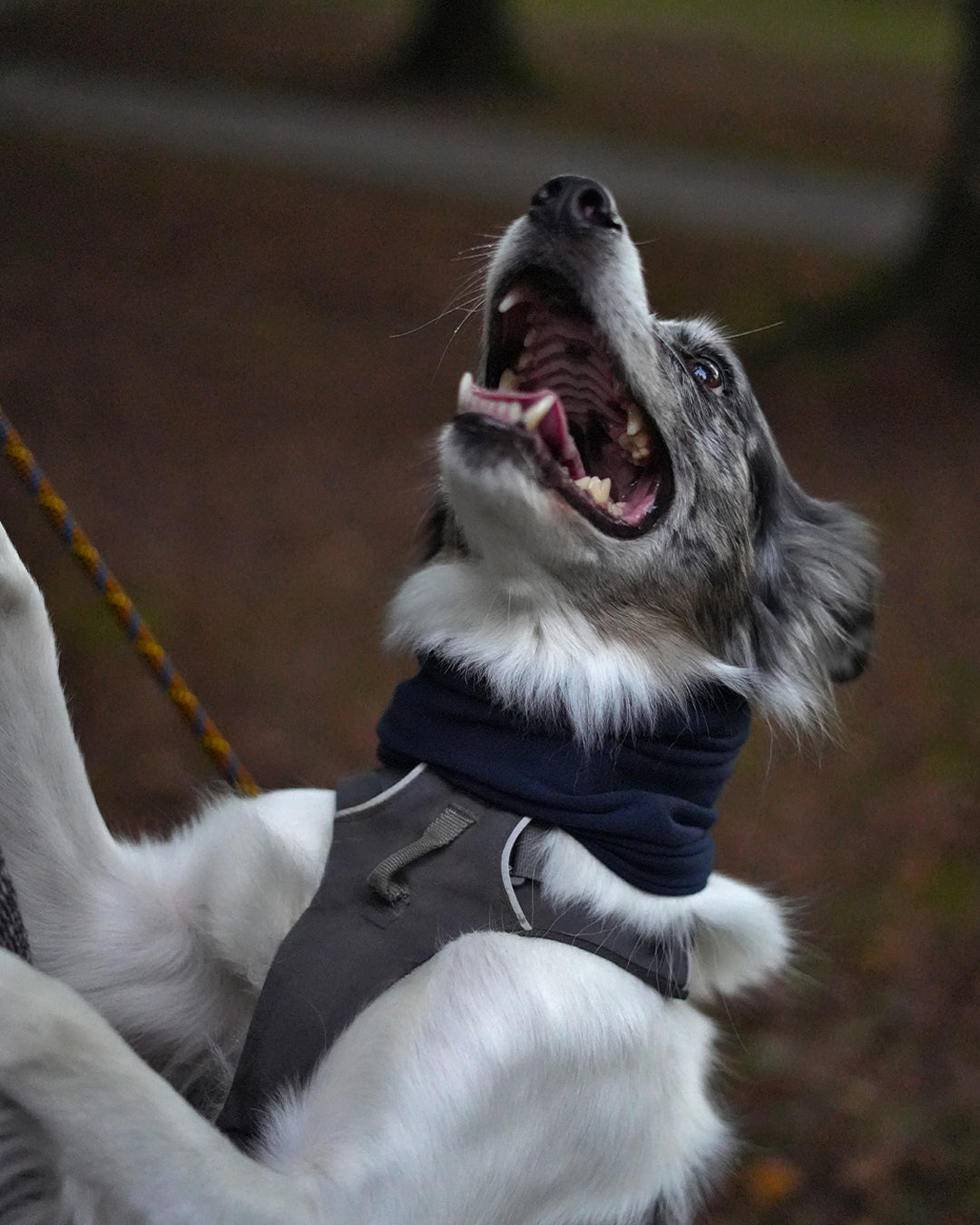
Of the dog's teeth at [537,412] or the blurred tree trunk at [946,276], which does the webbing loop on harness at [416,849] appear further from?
the blurred tree trunk at [946,276]

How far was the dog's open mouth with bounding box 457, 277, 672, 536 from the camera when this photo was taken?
3.10 meters

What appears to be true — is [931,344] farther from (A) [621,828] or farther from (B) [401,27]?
(B) [401,27]

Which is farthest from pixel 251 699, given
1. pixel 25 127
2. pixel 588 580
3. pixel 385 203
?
pixel 25 127

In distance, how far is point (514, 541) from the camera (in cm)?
282

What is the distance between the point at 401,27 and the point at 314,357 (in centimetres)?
1630

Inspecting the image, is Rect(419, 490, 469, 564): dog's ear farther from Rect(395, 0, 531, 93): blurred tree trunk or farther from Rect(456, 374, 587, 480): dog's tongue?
Rect(395, 0, 531, 93): blurred tree trunk

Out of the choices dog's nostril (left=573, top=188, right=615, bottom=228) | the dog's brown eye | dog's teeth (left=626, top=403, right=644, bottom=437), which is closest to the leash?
dog's teeth (left=626, top=403, right=644, bottom=437)

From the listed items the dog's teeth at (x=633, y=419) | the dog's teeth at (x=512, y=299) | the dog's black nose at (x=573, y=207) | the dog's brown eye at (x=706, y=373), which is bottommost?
the dog's teeth at (x=633, y=419)

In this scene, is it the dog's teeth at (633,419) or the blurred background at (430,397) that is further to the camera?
the blurred background at (430,397)

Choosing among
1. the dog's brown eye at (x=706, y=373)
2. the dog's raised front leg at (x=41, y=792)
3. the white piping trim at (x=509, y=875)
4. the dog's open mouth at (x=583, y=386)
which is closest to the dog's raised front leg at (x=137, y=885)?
the dog's raised front leg at (x=41, y=792)

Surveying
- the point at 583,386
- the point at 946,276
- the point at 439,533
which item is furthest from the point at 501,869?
the point at 946,276

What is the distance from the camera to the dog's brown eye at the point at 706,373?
3312mm

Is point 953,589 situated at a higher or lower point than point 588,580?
lower

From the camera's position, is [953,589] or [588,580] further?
[953,589]
